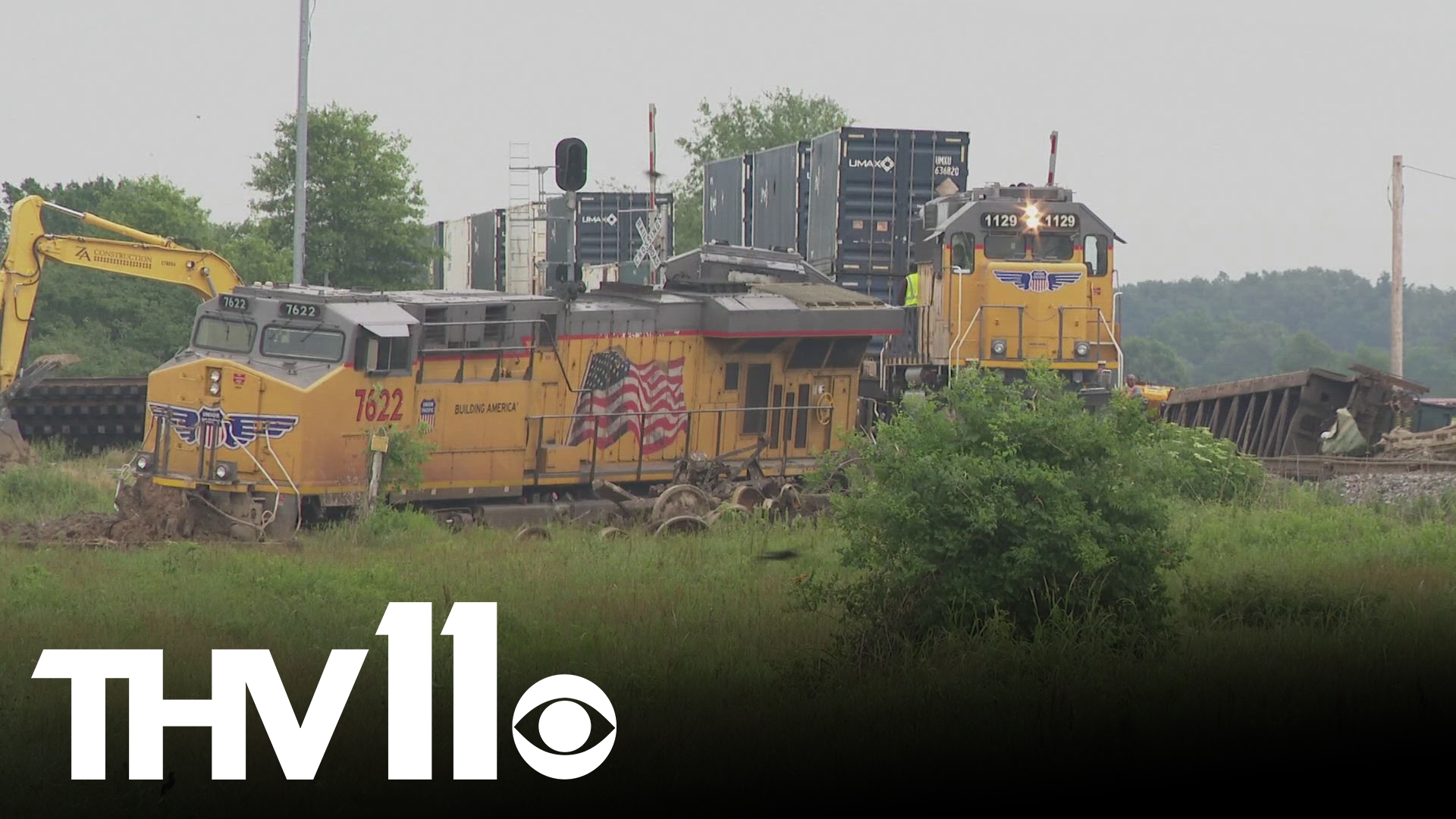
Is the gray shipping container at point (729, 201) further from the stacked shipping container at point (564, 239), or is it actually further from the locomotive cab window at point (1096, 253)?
the locomotive cab window at point (1096, 253)

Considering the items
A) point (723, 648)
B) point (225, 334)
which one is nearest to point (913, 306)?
point (225, 334)

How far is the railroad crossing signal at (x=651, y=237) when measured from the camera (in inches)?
1372

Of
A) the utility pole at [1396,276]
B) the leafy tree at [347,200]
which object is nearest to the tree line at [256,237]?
the leafy tree at [347,200]

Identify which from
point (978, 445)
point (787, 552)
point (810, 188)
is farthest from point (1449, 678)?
point (810, 188)

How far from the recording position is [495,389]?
1961 cm

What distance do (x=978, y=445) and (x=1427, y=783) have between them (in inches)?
173

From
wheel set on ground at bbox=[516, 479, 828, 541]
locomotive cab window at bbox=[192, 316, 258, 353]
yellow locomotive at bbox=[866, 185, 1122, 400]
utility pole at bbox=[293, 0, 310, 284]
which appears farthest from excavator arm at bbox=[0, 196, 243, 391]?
yellow locomotive at bbox=[866, 185, 1122, 400]

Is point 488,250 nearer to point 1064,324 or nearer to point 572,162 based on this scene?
point 1064,324

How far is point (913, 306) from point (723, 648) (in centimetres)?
1577

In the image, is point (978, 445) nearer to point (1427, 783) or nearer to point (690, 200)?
point (1427, 783)

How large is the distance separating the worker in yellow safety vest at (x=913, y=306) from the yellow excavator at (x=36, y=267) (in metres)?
10.5

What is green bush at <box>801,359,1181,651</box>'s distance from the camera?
39.9 ft

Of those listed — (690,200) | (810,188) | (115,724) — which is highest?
(690,200)

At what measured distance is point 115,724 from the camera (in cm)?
1003
